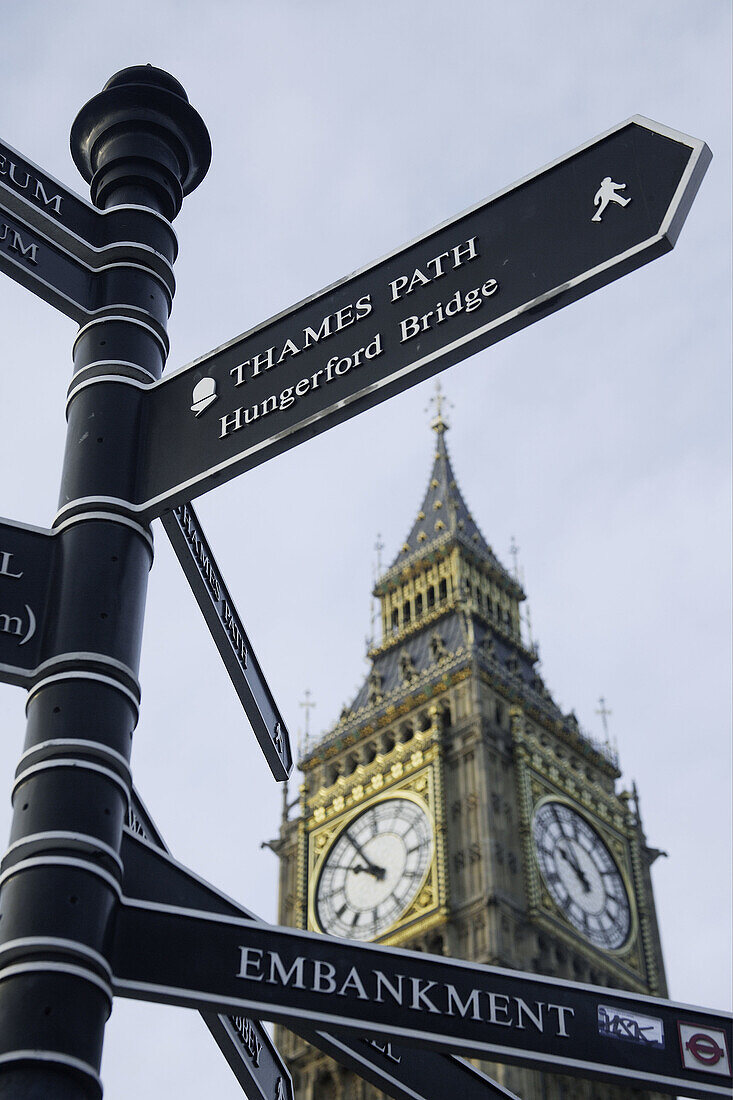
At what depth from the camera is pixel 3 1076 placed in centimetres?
510

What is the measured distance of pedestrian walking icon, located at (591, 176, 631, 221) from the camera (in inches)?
245

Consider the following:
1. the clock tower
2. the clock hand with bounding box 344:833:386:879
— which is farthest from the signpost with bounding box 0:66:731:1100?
the clock hand with bounding box 344:833:386:879

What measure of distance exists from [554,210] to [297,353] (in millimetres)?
1191

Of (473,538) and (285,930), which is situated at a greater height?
(473,538)

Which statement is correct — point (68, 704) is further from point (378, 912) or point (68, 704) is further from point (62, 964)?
point (378, 912)

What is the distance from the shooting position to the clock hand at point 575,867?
6122 centimetres

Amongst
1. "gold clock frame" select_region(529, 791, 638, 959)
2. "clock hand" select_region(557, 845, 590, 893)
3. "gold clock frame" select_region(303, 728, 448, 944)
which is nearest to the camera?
"gold clock frame" select_region(303, 728, 448, 944)

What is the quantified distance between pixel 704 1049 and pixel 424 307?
3.01m

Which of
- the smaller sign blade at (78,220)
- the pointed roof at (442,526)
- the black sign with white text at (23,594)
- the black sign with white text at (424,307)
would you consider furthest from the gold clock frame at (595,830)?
the black sign with white text at (23,594)

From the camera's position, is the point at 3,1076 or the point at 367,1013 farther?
the point at 367,1013

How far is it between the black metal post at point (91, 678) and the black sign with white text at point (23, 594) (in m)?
0.07

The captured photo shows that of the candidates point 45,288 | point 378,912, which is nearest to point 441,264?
point 45,288

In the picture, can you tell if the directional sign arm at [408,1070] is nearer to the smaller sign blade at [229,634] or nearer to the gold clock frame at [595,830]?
the smaller sign blade at [229,634]

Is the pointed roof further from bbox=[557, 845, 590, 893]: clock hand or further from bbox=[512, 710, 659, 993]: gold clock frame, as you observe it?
bbox=[557, 845, 590, 893]: clock hand
